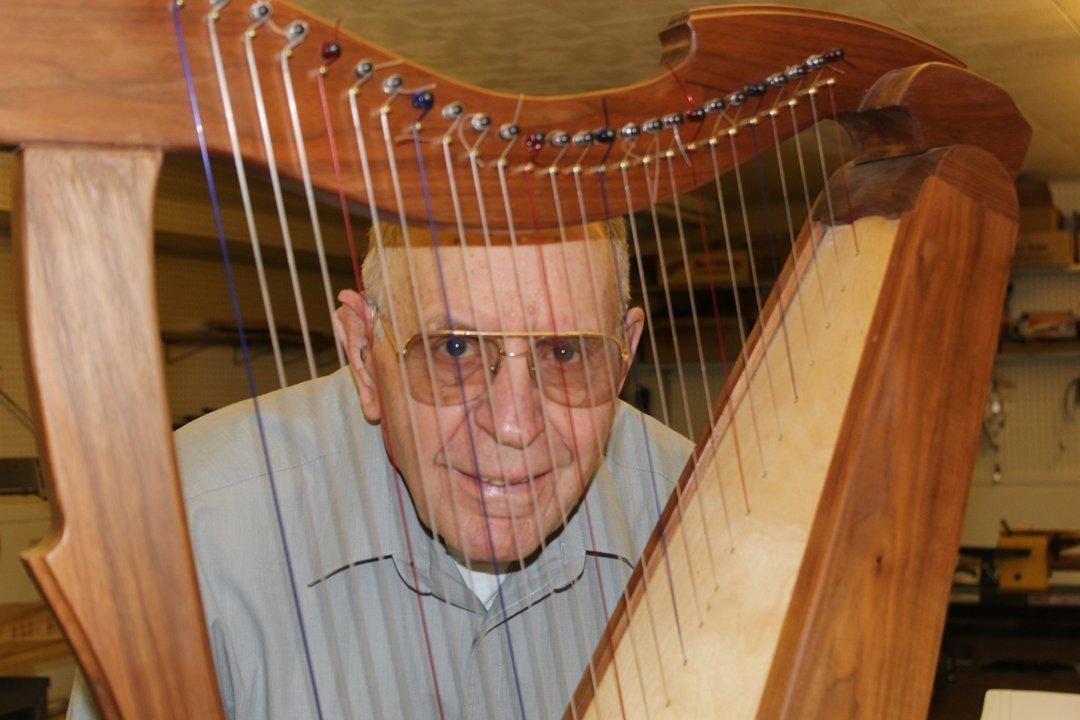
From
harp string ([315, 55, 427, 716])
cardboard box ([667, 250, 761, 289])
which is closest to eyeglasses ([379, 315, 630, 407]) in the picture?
harp string ([315, 55, 427, 716])

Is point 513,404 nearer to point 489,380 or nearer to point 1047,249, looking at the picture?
point 489,380

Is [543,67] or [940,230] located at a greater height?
[543,67]

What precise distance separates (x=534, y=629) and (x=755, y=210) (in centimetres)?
528

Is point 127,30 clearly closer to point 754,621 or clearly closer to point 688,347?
point 754,621

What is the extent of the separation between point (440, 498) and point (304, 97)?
27.7 inches

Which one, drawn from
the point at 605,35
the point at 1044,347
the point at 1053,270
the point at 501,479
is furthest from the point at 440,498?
the point at 1053,270

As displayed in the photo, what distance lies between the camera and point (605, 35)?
11.5 feet

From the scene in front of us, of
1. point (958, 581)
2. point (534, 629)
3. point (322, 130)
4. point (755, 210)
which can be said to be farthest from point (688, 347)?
point (322, 130)

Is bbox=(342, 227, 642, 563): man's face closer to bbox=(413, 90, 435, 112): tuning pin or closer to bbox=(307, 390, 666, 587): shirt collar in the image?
bbox=(307, 390, 666, 587): shirt collar

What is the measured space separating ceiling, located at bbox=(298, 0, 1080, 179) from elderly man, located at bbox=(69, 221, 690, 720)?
1811 mm

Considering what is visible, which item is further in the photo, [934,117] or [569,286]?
[934,117]

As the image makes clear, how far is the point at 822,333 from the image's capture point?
58.7 inches

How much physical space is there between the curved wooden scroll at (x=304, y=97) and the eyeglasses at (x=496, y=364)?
0.24 metres

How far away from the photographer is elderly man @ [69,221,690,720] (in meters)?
1.25
